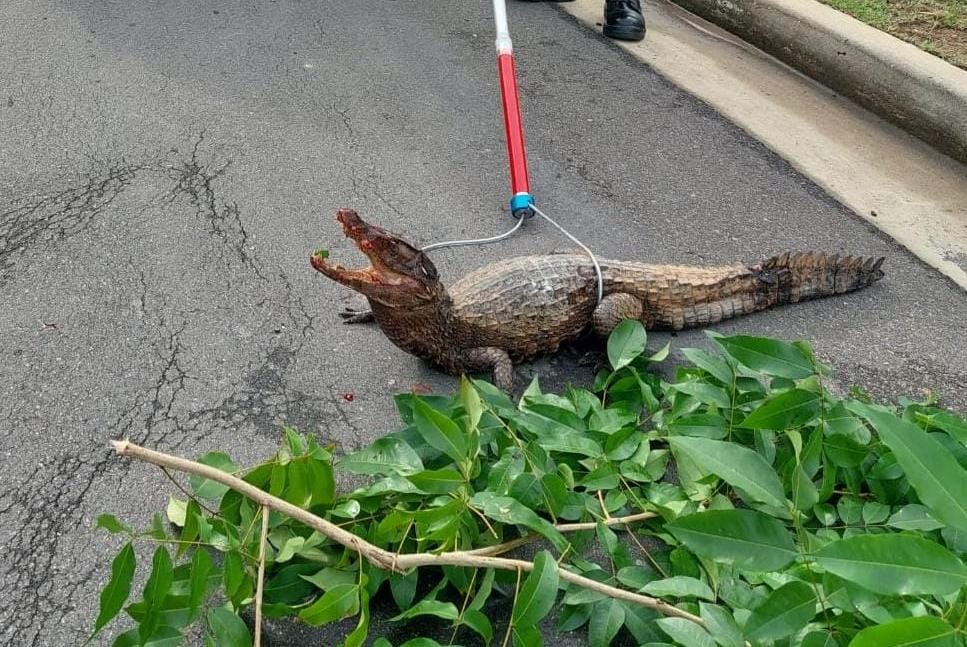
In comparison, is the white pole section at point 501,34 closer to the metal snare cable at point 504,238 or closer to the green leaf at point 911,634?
the metal snare cable at point 504,238

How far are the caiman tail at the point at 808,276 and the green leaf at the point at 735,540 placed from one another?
2192 mm

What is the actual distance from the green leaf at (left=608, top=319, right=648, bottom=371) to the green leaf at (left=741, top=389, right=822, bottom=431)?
30.1 inches

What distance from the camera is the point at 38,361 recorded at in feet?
9.53

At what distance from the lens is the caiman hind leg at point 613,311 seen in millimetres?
2967

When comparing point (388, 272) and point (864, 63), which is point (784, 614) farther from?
point (864, 63)

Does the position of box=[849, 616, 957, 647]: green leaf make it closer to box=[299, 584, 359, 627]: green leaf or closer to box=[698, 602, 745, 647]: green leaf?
box=[698, 602, 745, 647]: green leaf

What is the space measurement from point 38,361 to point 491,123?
9.55 feet

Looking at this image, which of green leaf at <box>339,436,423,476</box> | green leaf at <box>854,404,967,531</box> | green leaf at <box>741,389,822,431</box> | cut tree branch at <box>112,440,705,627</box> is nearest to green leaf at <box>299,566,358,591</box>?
cut tree branch at <box>112,440,705,627</box>

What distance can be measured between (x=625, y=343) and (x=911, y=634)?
5.83 ft

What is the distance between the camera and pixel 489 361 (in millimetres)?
2891

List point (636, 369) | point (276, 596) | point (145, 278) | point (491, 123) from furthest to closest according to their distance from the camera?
point (491, 123), point (145, 278), point (636, 369), point (276, 596)

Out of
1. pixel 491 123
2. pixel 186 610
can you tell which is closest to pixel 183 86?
pixel 491 123

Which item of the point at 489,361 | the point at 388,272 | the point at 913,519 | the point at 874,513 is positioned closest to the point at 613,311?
the point at 489,361

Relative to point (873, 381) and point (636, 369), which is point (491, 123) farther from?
point (873, 381)
